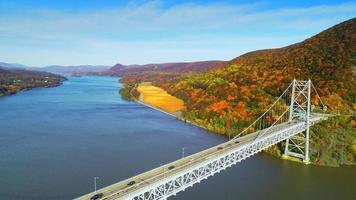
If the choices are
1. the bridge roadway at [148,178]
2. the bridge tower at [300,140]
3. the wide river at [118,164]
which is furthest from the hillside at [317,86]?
the bridge roadway at [148,178]

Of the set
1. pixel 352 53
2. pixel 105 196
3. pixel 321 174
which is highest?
pixel 352 53

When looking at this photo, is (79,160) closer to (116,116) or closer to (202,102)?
(116,116)

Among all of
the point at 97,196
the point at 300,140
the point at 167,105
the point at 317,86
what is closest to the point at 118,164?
the point at 97,196

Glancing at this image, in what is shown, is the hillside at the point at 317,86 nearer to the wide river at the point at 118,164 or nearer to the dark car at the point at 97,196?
the wide river at the point at 118,164

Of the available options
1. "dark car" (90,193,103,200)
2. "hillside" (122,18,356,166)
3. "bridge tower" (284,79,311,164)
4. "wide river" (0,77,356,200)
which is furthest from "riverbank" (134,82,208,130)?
"dark car" (90,193,103,200)

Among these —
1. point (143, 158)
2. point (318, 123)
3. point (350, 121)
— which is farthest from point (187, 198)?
point (350, 121)

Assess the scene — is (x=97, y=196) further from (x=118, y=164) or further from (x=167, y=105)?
(x=167, y=105)

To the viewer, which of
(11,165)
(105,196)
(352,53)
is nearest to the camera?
(105,196)
